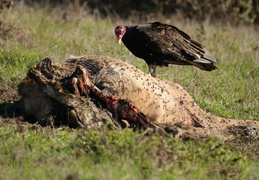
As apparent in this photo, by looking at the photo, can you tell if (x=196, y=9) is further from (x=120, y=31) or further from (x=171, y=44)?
(x=120, y=31)

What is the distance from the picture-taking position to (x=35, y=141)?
3.82 meters

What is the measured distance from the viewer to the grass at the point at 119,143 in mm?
3189

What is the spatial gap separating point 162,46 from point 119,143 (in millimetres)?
3119

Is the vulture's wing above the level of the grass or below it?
above

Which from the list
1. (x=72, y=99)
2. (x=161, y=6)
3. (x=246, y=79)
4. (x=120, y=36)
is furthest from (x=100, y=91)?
(x=161, y=6)

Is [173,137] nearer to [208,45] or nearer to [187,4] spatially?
[208,45]

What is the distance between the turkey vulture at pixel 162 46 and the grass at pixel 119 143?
537 millimetres

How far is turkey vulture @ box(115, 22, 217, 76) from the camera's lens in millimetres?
6336

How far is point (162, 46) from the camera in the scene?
632 centimetres

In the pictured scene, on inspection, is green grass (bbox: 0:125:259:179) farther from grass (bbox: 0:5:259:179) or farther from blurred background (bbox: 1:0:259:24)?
blurred background (bbox: 1:0:259:24)

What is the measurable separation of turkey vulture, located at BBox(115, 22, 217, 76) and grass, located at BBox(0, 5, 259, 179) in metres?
0.54

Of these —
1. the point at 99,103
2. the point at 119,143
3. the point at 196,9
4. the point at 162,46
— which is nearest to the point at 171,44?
the point at 162,46

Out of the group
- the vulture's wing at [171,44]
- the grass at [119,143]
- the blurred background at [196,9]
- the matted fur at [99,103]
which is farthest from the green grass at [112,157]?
the blurred background at [196,9]

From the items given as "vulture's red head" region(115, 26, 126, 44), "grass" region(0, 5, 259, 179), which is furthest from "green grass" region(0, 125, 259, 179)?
"vulture's red head" region(115, 26, 126, 44)
